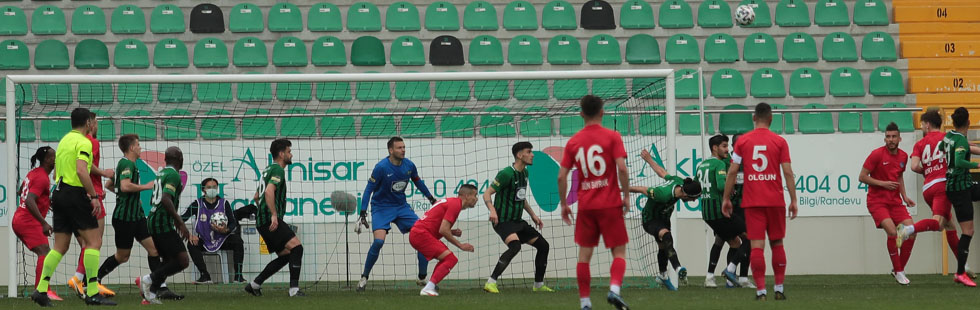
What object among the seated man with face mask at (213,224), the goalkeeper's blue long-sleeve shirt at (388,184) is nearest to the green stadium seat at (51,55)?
the seated man with face mask at (213,224)

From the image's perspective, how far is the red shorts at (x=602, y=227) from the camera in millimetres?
8102

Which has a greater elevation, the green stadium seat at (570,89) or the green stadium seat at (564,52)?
the green stadium seat at (564,52)

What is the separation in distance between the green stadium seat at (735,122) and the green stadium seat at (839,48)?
2524 mm

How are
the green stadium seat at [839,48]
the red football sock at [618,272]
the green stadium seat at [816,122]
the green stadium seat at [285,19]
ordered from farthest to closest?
the green stadium seat at [285,19]
the green stadium seat at [839,48]
the green stadium seat at [816,122]
the red football sock at [618,272]

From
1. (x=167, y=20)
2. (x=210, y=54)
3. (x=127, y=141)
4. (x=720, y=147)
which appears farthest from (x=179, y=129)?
(x=720, y=147)

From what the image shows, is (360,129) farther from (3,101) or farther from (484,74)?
(3,101)

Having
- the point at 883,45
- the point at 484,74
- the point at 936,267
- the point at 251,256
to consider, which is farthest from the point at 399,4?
the point at 936,267

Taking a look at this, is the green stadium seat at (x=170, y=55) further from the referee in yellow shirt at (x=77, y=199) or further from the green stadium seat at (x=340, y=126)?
the referee in yellow shirt at (x=77, y=199)

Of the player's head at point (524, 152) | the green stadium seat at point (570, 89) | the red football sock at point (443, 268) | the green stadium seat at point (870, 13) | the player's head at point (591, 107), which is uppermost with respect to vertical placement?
the green stadium seat at point (870, 13)

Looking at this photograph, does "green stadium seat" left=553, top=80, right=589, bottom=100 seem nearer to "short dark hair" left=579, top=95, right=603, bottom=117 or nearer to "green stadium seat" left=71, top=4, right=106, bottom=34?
"short dark hair" left=579, top=95, right=603, bottom=117

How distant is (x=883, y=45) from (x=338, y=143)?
946cm

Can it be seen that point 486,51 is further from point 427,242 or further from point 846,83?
point 427,242

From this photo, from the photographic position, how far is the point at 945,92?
18.0 metres

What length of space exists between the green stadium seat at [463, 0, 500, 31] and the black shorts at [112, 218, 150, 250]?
8625mm
